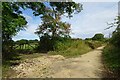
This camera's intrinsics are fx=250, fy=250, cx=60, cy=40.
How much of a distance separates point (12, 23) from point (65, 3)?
6.43m

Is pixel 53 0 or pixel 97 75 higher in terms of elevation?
pixel 53 0

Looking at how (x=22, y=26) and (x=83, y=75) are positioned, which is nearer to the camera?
(x=83, y=75)

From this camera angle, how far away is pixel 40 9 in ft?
68.9

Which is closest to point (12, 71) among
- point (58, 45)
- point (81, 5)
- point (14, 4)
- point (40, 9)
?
point (14, 4)

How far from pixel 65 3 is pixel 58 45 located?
9113mm

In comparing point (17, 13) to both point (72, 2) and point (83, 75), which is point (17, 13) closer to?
point (72, 2)

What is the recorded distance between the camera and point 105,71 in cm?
1327

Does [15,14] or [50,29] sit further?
[50,29]

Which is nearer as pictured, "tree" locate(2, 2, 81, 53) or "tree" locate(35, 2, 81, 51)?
"tree" locate(2, 2, 81, 53)

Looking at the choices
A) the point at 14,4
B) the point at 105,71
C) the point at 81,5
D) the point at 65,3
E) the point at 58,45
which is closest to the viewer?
the point at 105,71

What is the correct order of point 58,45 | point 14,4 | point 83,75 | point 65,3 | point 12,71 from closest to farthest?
point 83,75
point 12,71
point 14,4
point 65,3
point 58,45

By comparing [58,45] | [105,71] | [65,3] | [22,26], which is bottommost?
[58,45]

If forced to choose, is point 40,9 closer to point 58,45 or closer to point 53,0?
point 53,0

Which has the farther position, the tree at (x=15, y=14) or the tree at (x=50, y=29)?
the tree at (x=50, y=29)
